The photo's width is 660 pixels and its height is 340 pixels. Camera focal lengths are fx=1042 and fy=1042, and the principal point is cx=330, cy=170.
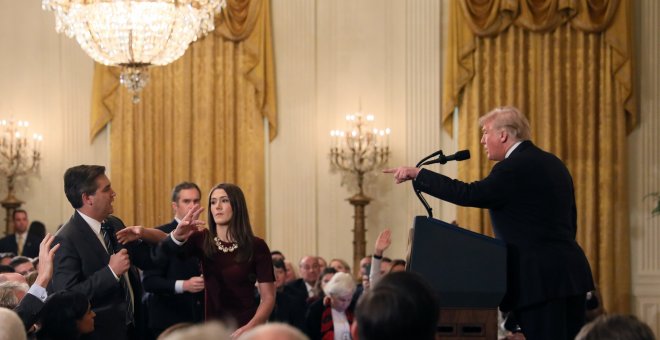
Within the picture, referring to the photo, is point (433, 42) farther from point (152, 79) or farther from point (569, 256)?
point (569, 256)

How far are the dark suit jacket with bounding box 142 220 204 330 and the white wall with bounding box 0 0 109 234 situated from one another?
669 centimetres

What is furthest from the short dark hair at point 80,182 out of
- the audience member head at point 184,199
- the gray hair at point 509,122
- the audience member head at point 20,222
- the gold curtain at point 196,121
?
the audience member head at point 20,222

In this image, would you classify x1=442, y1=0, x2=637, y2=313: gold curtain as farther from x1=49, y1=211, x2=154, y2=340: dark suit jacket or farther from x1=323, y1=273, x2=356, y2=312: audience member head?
x1=49, y1=211, x2=154, y2=340: dark suit jacket

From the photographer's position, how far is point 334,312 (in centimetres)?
772

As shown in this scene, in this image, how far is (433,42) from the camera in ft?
40.7

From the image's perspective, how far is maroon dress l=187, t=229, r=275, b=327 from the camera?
5500mm

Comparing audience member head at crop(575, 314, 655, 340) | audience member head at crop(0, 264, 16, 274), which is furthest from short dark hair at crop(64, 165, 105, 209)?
audience member head at crop(575, 314, 655, 340)

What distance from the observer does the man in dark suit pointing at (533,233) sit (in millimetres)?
4973

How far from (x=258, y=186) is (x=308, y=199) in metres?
0.63

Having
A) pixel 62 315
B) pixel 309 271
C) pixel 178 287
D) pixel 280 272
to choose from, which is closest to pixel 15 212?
pixel 309 271

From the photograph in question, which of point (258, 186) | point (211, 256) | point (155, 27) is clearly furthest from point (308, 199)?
point (211, 256)

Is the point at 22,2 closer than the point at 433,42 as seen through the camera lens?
No

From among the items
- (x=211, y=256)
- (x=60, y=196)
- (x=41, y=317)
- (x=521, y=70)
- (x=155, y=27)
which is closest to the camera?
(x=41, y=317)

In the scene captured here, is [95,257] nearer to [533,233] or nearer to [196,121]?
[533,233]
